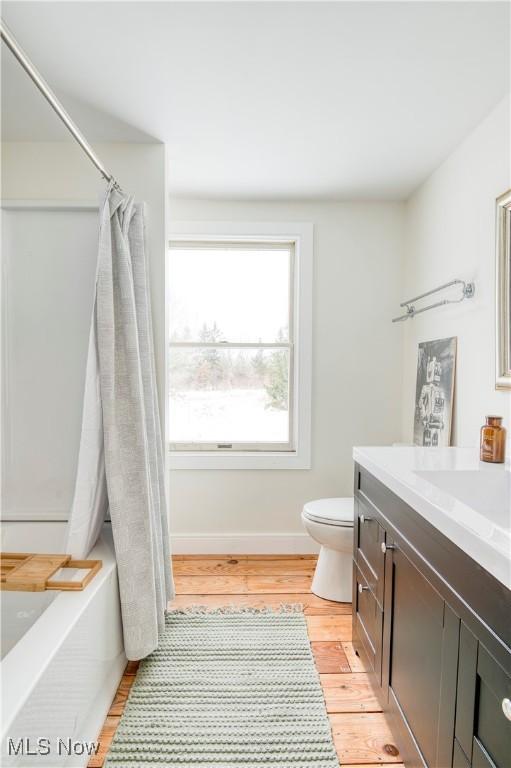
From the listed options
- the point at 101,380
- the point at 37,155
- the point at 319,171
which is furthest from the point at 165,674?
the point at 319,171

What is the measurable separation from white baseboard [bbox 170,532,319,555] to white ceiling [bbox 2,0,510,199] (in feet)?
7.30

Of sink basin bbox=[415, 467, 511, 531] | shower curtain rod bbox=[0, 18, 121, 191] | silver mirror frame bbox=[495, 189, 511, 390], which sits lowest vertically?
sink basin bbox=[415, 467, 511, 531]

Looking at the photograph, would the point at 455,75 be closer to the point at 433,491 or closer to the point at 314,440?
the point at 433,491

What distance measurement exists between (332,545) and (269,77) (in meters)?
2.11

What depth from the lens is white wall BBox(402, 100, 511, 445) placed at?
1.88 meters

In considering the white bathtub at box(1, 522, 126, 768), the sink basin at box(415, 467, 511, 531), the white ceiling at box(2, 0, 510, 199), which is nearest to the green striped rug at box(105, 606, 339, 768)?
the white bathtub at box(1, 522, 126, 768)

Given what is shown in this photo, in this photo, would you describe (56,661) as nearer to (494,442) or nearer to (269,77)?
(494,442)

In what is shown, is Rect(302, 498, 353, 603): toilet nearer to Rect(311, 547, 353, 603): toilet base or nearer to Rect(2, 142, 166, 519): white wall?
Rect(311, 547, 353, 603): toilet base

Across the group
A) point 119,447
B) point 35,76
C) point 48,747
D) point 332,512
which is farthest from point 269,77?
point 48,747

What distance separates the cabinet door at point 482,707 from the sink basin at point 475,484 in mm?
577

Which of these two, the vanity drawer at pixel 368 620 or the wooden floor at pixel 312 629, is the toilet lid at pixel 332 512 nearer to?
the vanity drawer at pixel 368 620

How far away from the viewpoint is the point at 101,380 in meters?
1.78

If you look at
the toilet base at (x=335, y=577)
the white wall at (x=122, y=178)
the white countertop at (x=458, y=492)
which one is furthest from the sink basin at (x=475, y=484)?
the white wall at (x=122, y=178)

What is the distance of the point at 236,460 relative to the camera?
3002 mm
